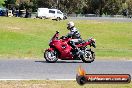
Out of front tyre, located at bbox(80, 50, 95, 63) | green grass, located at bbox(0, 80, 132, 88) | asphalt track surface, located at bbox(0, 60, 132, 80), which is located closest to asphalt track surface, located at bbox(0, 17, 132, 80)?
asphalt track surface, located at bbox(0, 60, 132, 80)

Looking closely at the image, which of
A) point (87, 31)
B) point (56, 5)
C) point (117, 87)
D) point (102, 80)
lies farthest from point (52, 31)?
point (56, 5)

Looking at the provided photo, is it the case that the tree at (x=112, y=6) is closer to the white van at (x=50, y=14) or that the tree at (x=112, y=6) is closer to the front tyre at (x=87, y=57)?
Result: the white van at (x=50, y=14)

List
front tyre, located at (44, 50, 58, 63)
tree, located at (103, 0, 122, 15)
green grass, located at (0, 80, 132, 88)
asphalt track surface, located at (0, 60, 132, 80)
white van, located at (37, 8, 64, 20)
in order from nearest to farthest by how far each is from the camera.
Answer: green grass, located at (0, 80, 132, 88), asphalt track surface, located at (0, 60, 132, 80), front tyre, located at (44, 50, 58, 63), white van, located at (37, 8, 64, 20), tree, located at (103, 0, 122, 15)

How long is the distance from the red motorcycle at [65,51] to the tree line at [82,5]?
87793 mm

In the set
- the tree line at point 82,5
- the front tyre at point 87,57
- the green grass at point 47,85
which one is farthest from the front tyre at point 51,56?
the tree line at point 82,5

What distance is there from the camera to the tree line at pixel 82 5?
106m

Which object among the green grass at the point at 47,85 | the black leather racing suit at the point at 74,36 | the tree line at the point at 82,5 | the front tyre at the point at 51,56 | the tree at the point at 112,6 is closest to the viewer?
the green grass at the point at 47,85

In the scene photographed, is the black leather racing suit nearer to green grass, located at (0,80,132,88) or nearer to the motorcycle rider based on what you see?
the motorcycle rider

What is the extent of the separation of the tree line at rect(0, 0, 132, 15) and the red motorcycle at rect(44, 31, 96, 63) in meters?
87.8

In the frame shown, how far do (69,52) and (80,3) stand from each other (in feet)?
290

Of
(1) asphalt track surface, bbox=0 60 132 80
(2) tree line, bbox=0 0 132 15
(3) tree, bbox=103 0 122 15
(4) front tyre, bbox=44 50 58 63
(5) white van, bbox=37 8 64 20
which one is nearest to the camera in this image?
(1) asphalt track surface, bbox=0 60 132 80

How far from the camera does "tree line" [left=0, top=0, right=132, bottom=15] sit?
349 feet

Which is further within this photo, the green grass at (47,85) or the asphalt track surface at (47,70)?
the asphalt track surface at (47,70)

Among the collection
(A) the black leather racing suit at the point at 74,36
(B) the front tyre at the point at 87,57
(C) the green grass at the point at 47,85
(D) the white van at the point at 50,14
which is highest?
(A) the black leather racing suit at the point at 74,36
